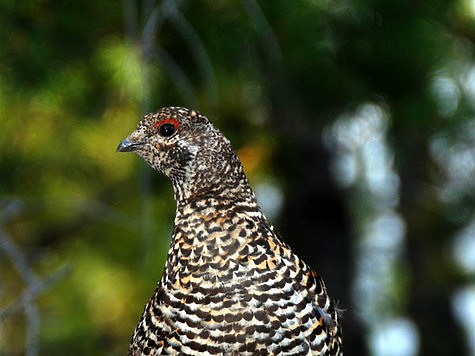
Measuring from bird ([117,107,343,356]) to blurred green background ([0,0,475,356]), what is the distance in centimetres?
24

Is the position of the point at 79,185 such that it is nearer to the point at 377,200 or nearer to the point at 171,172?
the point at 171,172

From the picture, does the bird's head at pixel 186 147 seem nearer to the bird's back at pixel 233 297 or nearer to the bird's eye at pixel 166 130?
the bird's eye at pixel 166 130

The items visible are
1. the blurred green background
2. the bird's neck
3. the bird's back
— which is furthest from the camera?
the blurred green background

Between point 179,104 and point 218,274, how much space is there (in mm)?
1564

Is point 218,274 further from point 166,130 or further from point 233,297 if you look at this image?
point 166,130

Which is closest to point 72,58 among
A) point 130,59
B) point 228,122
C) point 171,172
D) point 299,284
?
point 130,59

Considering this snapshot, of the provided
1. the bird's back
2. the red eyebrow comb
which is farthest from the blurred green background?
the bird's back

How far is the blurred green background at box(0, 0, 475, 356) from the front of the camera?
3.23 m

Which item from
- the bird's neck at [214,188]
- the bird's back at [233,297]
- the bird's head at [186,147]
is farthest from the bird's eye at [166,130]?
the bird's back at [233,297]

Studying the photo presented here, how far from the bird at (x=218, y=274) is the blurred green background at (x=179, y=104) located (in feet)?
0.79

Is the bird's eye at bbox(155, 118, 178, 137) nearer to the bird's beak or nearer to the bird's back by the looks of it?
the bird's beak

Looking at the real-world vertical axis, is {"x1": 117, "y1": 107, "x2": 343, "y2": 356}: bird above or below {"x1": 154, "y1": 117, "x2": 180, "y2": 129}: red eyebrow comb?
below

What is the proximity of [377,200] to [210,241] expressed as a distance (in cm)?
935

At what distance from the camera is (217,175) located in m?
2.28
